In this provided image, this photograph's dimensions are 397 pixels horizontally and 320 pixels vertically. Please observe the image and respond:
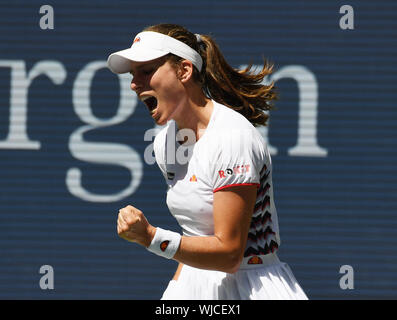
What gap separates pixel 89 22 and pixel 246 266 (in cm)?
476

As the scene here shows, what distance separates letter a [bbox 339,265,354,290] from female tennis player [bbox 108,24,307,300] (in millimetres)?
4168

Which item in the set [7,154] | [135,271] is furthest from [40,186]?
[135,271]

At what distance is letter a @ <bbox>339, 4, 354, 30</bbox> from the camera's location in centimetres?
718

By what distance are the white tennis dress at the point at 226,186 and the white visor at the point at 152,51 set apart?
26 cm

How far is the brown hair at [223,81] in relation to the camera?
10.6 ft

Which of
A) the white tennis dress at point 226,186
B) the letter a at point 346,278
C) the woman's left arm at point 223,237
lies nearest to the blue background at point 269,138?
the letter a at point 346,278

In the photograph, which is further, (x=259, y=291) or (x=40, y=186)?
(x=40, y=186)

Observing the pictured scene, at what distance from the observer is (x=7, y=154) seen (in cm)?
726

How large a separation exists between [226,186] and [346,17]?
15.7 feet

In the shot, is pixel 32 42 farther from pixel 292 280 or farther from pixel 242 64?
pixel 292 280

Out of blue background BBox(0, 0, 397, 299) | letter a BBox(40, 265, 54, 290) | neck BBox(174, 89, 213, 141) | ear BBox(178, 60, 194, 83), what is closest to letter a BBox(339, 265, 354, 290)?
blue background BBox(0, 0, 397, 299)

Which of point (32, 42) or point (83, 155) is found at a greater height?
point (32, 42)

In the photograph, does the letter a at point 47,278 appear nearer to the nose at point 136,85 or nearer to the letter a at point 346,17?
the letter a at point 346,17

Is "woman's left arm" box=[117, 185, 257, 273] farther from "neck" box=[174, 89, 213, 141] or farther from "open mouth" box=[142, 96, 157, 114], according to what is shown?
"open mouth" box=[142, 96, 157, 114]
